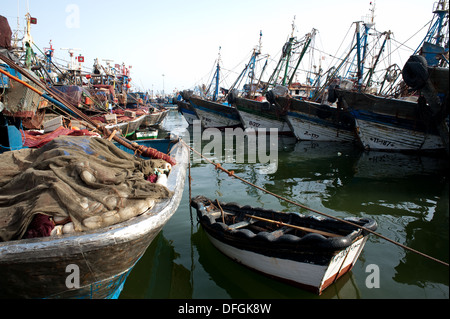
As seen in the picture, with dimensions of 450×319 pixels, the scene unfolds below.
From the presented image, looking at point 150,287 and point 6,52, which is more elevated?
point 6,52

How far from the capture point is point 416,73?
36.4ft

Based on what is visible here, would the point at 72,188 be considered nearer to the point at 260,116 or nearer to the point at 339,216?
A: the point at 339,216

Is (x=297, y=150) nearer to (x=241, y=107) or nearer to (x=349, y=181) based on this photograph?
(x=349, y=181)

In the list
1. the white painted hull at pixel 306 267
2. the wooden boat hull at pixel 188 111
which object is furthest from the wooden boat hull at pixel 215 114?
the white painted hull at pixel 306 267

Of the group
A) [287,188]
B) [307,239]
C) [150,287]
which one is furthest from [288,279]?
[287,188]

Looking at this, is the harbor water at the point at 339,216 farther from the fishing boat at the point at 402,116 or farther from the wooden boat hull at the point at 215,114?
the wooden boat hull at the point at 215,114

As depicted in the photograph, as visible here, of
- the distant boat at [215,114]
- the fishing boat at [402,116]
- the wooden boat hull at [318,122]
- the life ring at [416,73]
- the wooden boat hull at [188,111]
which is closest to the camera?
the life ring at [416,73]

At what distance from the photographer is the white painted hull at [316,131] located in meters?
18.8

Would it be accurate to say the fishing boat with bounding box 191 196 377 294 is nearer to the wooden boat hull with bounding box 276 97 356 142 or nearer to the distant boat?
the wooden boat hull with bounding box 276 97 356 142

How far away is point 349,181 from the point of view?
33.8 feet

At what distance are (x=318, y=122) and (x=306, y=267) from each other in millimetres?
16839

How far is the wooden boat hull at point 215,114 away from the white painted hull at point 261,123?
6.17ft

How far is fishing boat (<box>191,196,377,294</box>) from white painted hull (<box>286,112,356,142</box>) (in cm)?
1514

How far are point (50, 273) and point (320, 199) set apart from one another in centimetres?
727
